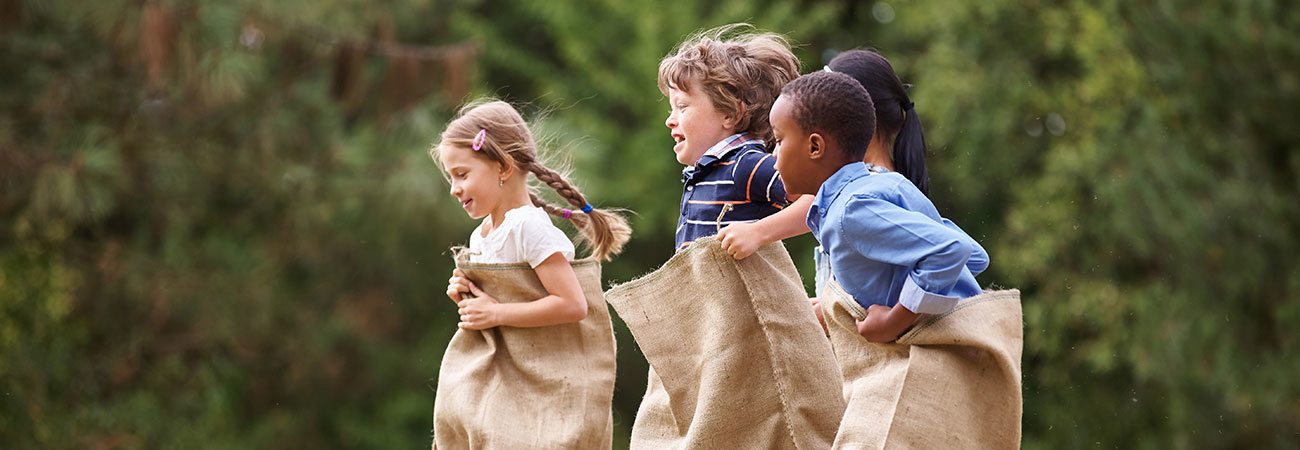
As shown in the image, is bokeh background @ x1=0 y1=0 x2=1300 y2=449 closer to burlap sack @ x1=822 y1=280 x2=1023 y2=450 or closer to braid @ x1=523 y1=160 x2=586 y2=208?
braid @ x1=523 y1=160 x2=586 y2=208

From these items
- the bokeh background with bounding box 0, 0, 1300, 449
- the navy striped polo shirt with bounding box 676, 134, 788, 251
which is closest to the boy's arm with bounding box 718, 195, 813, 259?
the navy striped polo shirt with bounding box 676, 134, 788, 251

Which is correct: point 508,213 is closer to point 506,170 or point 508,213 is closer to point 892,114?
point 506,170

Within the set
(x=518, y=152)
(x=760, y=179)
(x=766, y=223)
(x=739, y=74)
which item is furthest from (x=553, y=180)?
(x=766, y=223)

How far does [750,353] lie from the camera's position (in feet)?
12.3

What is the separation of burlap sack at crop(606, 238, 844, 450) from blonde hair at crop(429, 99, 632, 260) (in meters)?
0.69

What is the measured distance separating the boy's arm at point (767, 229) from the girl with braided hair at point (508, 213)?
702 mm

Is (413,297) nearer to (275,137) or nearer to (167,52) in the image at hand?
(275,137)

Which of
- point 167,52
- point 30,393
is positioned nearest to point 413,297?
point 30,393

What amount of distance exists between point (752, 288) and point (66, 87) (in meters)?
10.1

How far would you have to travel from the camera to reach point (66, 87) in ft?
40.6

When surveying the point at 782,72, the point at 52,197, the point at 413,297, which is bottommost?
the point at 413,297

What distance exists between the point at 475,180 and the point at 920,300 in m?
1.60

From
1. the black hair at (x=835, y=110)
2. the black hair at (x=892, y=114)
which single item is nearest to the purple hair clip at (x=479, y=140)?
the black hair at (x=892, y=114)

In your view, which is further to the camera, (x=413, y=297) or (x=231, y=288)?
(x=413, y=297)
